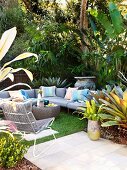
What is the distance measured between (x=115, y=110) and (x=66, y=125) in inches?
71.2

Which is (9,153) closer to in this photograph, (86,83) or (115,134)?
(115,134)

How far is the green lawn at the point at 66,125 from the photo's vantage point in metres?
5.70

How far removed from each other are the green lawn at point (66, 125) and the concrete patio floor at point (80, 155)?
0.28 m

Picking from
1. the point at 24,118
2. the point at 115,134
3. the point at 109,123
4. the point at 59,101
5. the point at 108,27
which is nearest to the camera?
the point at 24,118

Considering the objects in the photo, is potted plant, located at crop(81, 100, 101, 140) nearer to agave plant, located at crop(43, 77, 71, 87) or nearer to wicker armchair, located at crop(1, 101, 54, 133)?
wicker armchair, located at crop(1, 101, 54, 133)

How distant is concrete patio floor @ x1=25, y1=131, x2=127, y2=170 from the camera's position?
405cm

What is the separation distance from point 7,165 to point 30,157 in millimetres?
926

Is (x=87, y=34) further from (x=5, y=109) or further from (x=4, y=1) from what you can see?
(x=5, y=109)

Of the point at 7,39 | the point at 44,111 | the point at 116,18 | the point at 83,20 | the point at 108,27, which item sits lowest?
the point at 44,111

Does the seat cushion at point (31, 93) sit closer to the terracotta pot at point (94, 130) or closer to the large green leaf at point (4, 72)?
the terracotta pot at point (94, 130)

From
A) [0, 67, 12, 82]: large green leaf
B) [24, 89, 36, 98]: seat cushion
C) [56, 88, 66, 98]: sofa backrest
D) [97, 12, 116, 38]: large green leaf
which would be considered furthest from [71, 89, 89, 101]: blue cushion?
[0, 67, 12, 82]: large green leaf

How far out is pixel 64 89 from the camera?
29.3 feet

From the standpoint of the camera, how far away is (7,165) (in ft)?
11.6

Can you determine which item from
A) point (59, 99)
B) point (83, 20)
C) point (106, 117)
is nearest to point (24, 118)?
point (106, 117)
